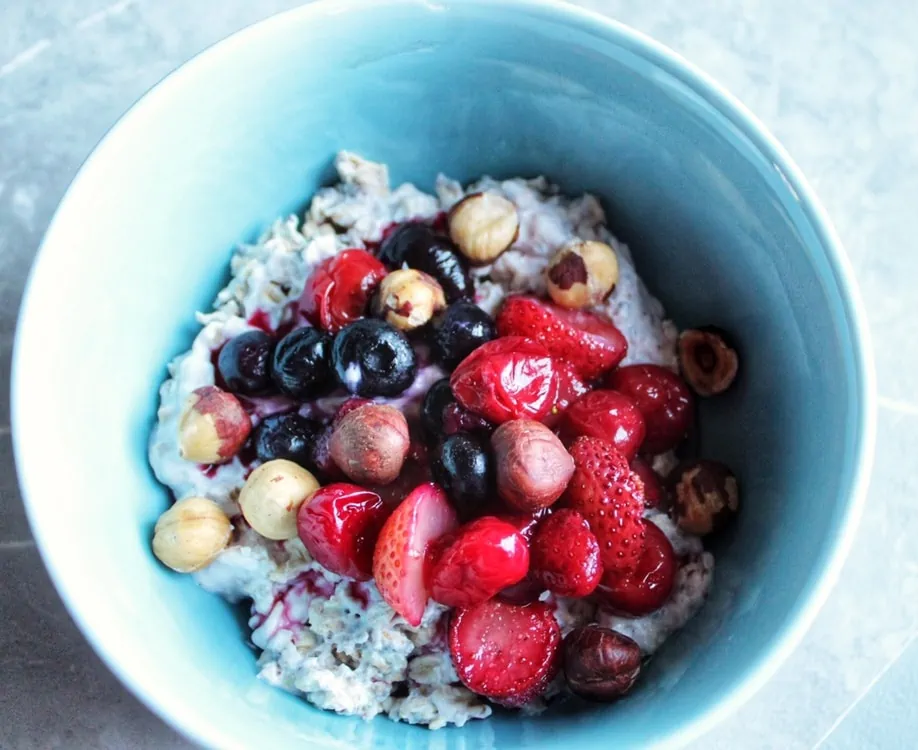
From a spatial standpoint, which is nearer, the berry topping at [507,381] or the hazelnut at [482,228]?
the berry topping at [507,381]

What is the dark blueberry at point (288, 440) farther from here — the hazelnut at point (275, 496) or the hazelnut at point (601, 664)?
the hazelnut at point (601, 664)

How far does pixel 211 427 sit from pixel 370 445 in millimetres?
222

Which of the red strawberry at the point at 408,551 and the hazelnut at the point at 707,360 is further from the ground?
the hazelnut at the point at 707,360

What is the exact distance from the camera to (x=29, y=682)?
1.34m

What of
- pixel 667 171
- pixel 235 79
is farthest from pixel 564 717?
pixel 235 79

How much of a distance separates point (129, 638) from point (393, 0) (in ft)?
2.83

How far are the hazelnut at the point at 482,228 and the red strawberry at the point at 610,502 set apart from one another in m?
0.34

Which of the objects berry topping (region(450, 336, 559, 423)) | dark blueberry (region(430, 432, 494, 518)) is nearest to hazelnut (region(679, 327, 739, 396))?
berry topping (region(450, 336, 559, 423))

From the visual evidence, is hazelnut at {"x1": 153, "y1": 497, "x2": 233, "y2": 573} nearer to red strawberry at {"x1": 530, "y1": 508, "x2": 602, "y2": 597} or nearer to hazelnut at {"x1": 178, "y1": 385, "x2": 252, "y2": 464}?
hazelnut at {"x1": 178, "y1": 385, "x2": 252, "y2": 464}

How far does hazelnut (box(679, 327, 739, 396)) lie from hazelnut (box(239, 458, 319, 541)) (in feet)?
1.88

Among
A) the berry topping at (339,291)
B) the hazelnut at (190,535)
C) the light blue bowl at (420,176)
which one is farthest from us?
the berry topping at (339,291)

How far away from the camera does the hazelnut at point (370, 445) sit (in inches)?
45.1

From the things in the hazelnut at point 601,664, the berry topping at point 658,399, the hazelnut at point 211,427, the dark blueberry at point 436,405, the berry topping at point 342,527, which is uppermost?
the berry topping at point 658,399

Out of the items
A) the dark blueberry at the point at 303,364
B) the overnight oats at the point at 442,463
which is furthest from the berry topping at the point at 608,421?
the dark blueberry at the point at 303,364
